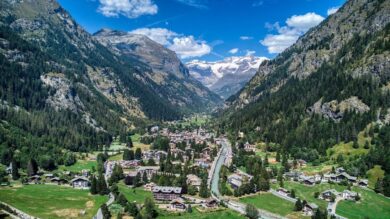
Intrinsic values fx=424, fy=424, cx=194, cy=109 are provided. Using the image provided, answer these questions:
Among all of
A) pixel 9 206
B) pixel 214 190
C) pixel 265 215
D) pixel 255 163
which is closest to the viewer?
pixel 9 206

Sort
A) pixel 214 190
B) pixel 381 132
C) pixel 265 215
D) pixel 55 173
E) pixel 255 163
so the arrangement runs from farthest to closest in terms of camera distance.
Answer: pixel 381 132 → pixel 255 163 → pixel 55 173 → pixel 214 190 → pixel 265 215

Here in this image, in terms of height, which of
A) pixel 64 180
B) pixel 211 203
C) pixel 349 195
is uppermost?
pixel 64 180

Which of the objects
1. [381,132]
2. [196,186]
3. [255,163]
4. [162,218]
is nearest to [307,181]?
[255,163]

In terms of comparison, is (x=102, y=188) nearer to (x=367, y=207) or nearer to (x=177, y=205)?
(x=177, y=205)

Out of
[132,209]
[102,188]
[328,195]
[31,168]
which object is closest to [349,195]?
[328,195]

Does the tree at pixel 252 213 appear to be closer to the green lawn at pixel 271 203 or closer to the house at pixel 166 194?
the green lawn at pixel 271 203

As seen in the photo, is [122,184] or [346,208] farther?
[122,184]

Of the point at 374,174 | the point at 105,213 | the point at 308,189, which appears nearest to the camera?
the point at 105,213

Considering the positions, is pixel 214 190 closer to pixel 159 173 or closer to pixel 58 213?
pixel 159 173
